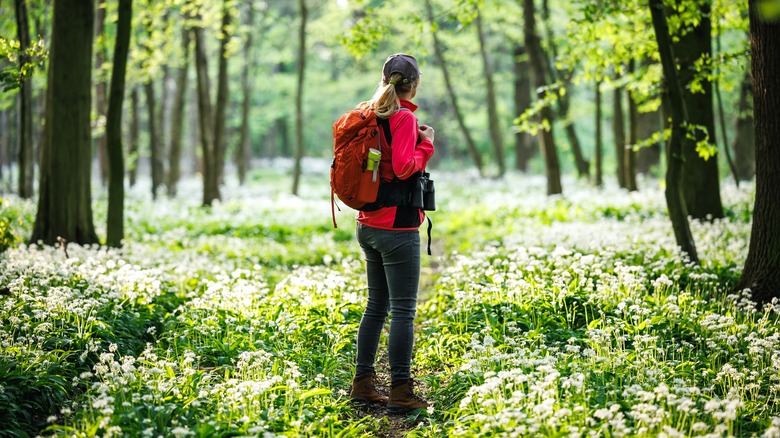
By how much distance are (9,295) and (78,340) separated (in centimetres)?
146

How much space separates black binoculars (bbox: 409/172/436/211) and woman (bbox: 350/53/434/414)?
48mm

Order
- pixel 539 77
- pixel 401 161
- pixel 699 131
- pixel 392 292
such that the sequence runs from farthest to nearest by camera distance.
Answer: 1. pixel 539 77
2. pixel 699 131
3. pixel 392 292
4. pixel 401 161

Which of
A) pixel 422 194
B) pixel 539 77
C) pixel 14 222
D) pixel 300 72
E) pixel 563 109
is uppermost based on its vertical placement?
pixel 300 72

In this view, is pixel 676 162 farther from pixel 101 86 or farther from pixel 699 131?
pixel 101 86

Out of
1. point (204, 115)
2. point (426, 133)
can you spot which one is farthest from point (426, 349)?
point (204, 115)

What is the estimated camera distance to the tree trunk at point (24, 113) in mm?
11344

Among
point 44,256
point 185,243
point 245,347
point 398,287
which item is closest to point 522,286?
point 398,287

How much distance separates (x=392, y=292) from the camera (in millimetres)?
4934

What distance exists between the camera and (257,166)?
4869 centimetres

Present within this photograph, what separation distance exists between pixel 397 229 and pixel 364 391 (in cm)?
134

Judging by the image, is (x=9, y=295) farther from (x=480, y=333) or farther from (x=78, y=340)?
(x=480, y=333)

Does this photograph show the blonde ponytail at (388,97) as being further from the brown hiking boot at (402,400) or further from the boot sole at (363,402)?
the boot sole at (363,402)

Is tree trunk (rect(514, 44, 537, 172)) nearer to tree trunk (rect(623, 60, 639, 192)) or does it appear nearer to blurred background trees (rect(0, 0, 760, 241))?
blurred background trees (rect(0, 0, 760, 241))

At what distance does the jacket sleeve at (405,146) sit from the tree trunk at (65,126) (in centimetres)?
710
